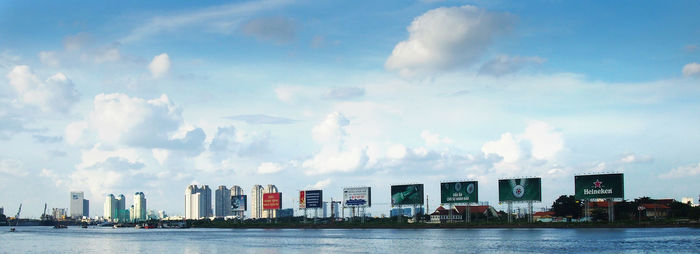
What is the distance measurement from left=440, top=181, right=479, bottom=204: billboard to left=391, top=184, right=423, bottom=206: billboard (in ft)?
33.5

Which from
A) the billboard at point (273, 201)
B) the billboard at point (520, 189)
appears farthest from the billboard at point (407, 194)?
the billboard at point (273, 201)

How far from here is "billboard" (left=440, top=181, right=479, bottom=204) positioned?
14438 centimetres

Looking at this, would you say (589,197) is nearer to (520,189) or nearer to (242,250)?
(520,189)

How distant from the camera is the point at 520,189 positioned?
136 m

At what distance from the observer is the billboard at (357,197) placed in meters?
171

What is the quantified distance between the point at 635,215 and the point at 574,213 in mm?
14904

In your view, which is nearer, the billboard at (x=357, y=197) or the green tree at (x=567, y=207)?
the green tree at (x=567, y=207)

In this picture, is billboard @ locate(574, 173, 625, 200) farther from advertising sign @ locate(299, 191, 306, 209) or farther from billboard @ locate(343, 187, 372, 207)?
advertising sign @ locate(299, 191, 306, 209)

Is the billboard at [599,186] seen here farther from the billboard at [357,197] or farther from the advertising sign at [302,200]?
the advertising sign at [302,200]

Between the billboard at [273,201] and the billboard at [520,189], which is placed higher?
the billboard at [520,189]

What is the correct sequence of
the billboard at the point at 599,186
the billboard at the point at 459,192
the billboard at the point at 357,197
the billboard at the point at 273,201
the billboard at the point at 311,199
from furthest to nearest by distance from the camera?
the billboard at the point at 273,201 < the billboard at the point at 311,199 < the billboard at the point at 357,197 < the billboard at the point at 459,192 < the billboard at the point at 599,186

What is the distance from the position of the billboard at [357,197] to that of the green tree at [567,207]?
4502 cm

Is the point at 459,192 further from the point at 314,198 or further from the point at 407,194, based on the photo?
the point at 314,198

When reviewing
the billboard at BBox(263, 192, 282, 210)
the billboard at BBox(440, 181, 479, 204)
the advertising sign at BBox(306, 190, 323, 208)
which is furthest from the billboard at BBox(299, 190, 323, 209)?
the billboard at BBox(440, 181, 479, 204)
